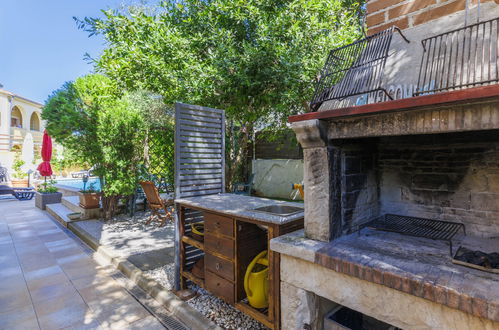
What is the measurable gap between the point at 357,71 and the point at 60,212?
786cm

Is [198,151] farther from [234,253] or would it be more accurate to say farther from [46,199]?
[46,199]

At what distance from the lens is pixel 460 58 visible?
1.64 m

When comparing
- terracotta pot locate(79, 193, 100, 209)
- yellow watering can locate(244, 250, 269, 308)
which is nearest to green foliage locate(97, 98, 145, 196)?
terracotta pot locate(79, 193, 100, 209)

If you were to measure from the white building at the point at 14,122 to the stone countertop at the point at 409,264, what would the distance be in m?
18.7

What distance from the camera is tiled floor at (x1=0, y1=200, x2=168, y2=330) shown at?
7.85 feet

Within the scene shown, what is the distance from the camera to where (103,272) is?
345cm

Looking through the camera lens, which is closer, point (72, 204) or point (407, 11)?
point (407, 11)

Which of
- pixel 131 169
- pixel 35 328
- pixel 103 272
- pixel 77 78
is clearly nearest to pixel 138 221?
pixel 131 169

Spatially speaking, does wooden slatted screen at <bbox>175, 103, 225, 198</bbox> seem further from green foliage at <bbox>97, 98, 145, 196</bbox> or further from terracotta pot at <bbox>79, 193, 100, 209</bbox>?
terracotta pot at <bbox>79, 193, 100, 209</bbox>

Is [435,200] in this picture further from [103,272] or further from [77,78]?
[77,78]

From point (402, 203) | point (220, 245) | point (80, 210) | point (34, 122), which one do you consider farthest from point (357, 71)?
point (34, 122)

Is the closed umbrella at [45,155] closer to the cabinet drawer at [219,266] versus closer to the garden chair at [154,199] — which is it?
the garden chair at [154,199]

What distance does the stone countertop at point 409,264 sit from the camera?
1.08 meters

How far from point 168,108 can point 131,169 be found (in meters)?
1.91
